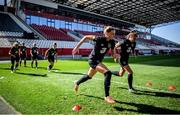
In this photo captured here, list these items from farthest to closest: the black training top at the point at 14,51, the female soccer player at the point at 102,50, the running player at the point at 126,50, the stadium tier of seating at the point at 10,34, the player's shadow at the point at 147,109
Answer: the stadium tier of seating at the point at 10,34
the black training top at the point at 14,51
the running player at the point at 126,50
the female soccer player at the point at 102,50
the player's shadow at the point at 147,109

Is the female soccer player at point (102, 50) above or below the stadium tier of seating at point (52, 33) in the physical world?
below

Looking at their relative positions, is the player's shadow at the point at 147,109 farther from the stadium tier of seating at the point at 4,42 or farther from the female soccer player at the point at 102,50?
the stadium tier of seating at the point at 4,42

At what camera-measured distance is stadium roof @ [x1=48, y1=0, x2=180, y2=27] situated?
48.5 m

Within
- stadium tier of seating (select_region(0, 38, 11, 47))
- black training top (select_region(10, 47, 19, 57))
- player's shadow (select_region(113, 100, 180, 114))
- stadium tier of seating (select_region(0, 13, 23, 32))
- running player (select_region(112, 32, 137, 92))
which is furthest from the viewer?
stadium tier of seating (select_region(0, 13, 23, 32))

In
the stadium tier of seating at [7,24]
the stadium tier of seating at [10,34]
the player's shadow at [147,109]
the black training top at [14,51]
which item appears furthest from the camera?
the stadium tier of seating at [7,24]

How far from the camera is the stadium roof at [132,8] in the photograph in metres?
48.5

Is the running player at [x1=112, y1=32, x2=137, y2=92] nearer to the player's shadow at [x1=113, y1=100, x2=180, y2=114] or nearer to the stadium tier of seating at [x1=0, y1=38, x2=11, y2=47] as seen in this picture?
the player's shadow at [x1=113, y1=100, x2=180, y2=114]

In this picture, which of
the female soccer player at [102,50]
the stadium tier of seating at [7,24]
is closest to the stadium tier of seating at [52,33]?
the stadium tier of seating at [7,24]

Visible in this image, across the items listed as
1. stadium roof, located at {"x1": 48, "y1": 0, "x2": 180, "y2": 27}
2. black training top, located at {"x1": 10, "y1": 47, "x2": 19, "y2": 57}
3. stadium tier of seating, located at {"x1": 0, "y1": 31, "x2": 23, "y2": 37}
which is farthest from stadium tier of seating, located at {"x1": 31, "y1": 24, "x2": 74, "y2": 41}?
black training top, located at {"x1": 10, "y1": 47, "x2": 19, "y2": 57}

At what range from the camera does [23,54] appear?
21.1 m

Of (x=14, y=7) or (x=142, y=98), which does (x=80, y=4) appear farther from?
(x=142, y=98)

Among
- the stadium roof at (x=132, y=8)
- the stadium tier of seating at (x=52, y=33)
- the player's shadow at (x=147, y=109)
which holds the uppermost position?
the stadium roof at (x=132, y=8)

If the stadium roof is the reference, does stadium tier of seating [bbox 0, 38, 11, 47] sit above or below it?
below

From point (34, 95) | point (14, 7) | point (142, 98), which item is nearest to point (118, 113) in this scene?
point (142, 98)
